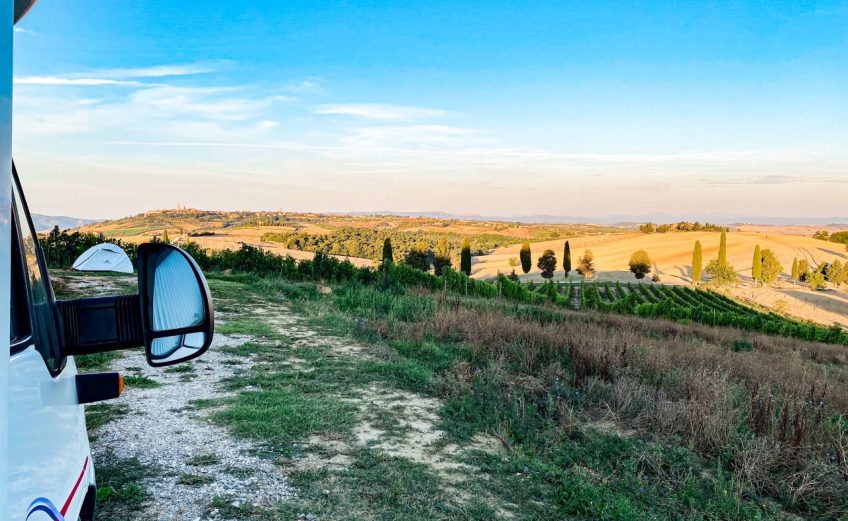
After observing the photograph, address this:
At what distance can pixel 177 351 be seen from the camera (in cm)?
149

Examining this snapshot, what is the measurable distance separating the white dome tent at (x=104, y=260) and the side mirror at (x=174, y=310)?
55.1ft

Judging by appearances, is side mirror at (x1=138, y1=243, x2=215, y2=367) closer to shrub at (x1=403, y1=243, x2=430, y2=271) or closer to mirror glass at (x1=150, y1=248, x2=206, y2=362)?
mirror glass at (x1=150, y1=248, x2=206, y2=362)

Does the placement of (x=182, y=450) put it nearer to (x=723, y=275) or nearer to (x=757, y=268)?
(x=723, y=275)

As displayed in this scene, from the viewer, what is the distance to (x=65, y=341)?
1.46 metres

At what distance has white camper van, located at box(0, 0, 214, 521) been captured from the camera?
1.17m

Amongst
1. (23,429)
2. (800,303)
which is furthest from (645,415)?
(800,303)

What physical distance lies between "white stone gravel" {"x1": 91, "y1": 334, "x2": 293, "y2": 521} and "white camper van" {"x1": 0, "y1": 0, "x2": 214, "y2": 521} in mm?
2221

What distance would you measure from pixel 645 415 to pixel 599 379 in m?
1.30

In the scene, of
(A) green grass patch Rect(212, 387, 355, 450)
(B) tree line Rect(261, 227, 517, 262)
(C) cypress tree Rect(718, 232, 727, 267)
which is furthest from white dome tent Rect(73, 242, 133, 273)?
(C) cypress tree Rect(718, 232, 727, 267)

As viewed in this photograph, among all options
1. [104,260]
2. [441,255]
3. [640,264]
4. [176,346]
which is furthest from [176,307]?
[640,264]

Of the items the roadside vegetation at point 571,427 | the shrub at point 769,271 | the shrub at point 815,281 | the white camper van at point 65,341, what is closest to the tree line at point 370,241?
the roadside vegetation at point 571,427

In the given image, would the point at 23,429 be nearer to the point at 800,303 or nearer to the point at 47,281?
the point at 47,281

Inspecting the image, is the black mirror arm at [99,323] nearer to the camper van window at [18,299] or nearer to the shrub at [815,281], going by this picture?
the camper van window at [18,299]

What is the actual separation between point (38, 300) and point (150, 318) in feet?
0.90
